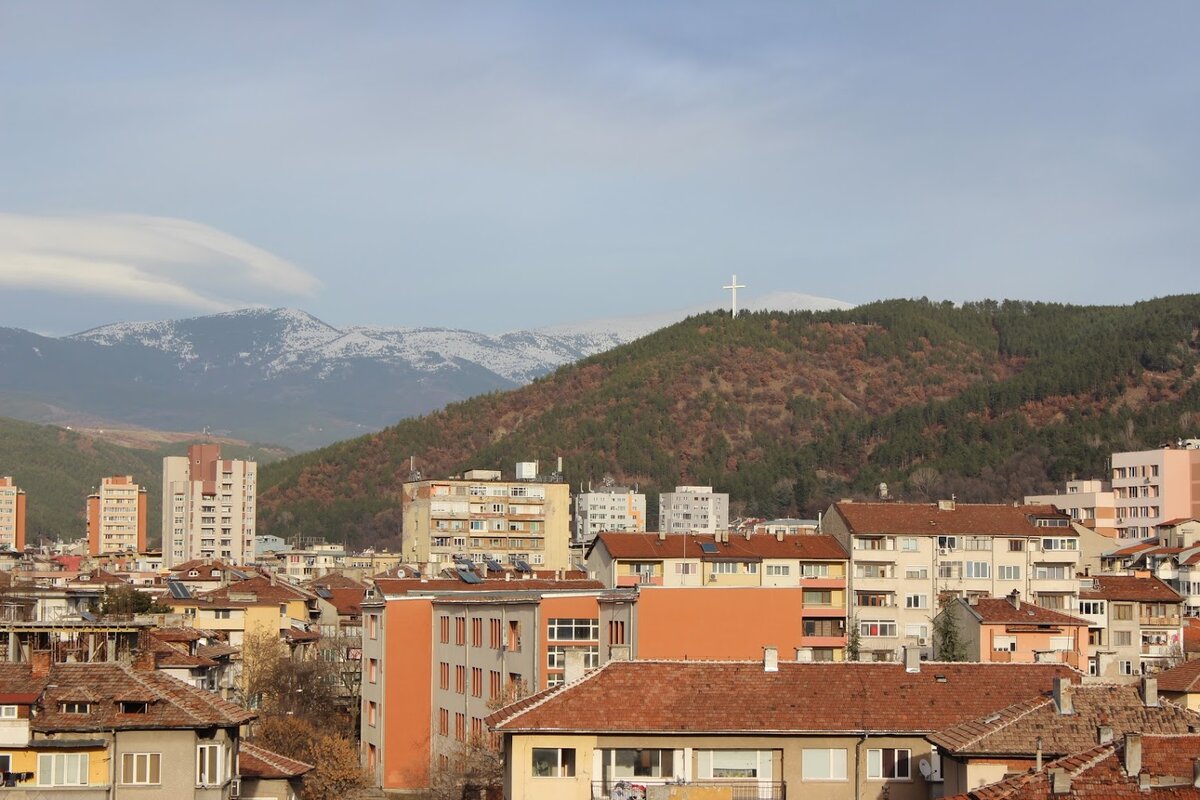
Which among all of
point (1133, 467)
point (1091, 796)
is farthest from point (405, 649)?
point (1133, 467)

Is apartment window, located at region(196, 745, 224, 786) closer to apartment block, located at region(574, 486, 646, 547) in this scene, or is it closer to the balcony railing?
the balcony railing

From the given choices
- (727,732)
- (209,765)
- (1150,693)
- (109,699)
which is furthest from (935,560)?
(109,699)

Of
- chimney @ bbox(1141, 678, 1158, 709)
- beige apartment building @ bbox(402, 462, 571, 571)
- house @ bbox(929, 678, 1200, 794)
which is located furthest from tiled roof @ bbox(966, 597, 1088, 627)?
beige apartment building @ bbox(402, 462, 571, 571)

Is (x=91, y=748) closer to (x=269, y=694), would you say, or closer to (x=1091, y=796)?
(x=1091, y=796)

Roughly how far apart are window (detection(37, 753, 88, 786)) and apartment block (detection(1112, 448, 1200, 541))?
101 metres

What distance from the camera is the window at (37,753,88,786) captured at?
34594 mm

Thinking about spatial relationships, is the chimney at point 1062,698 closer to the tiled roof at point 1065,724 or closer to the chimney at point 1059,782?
the tiled roof at point 1065,724

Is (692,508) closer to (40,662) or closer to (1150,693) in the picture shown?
(40,662)

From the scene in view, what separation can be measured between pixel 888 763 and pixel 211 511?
150 meters

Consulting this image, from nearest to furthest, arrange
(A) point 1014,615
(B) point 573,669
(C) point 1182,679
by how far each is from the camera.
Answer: (B) point 573,669 < (C) point 1182,679 < (A) point 1014,615

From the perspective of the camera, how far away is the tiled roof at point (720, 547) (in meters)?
79.1

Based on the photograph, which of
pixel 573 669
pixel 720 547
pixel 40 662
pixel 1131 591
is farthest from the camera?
pixel 1131 591

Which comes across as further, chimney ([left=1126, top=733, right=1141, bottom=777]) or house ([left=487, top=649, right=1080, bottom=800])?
house ([left=487, top=649, right=1080, bottom=800])

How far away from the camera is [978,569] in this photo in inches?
3339
